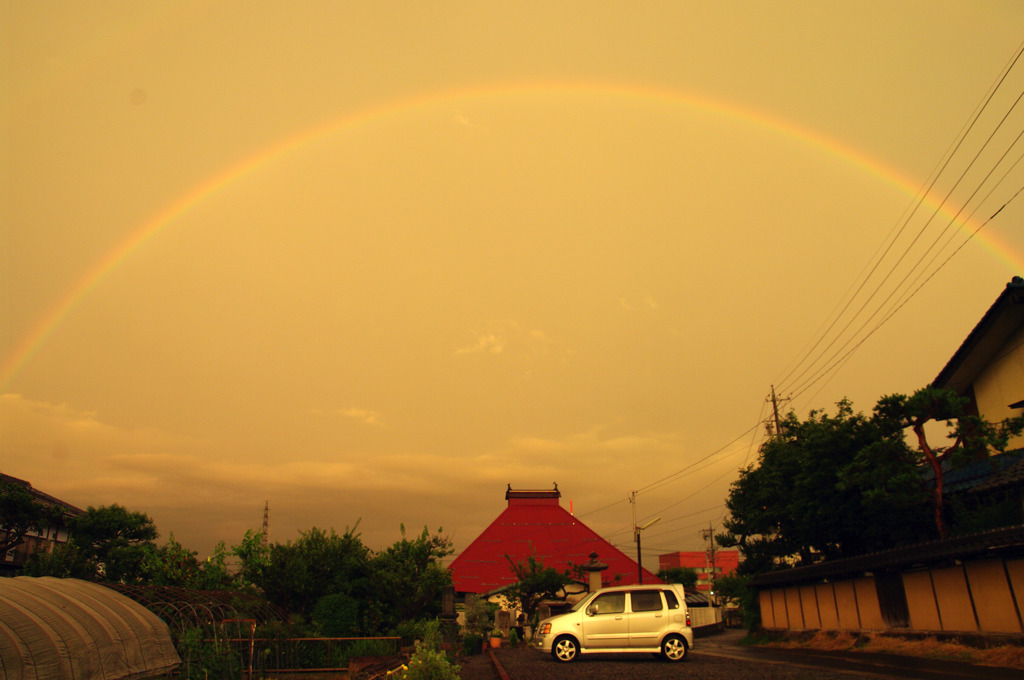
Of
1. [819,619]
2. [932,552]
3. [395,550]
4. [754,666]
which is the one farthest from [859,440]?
Result: [395,550]

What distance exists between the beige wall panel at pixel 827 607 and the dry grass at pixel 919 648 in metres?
0.35

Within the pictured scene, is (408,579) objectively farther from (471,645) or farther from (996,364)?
(996,364)

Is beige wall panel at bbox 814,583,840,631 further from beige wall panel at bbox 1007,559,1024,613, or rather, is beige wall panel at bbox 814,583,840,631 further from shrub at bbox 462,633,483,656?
shrub at bbox 462,633,483,656

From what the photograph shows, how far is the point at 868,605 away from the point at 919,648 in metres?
3.15

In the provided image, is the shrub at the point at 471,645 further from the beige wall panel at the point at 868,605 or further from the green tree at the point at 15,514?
the green tree at the point at 15,514

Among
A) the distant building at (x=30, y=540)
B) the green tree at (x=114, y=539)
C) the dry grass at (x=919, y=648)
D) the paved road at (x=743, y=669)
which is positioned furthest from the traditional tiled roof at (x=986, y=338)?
the distant building at (x=30, y=540)

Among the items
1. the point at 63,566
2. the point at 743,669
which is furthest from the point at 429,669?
the point at 63,566

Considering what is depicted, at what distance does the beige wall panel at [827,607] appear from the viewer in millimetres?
20797

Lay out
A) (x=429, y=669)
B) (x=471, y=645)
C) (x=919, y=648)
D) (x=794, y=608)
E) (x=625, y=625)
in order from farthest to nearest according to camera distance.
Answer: (x=794, y=608), (x=471, y=645), (x=625, y=625), (x=919, y=648), (x=429, y=669)

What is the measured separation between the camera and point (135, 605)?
1919 cm

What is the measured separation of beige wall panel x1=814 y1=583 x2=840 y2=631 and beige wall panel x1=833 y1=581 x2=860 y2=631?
260mm

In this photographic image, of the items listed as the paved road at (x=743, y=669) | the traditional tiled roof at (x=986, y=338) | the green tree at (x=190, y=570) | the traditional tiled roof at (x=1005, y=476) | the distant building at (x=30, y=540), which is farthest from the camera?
the distant building at (x=30, y=540)

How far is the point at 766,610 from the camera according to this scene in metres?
26.1

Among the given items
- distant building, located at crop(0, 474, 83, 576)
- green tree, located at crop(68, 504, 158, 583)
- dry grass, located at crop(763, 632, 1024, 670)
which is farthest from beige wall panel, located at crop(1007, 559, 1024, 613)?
distant building, located at crop(0, 474, 83, 576)
